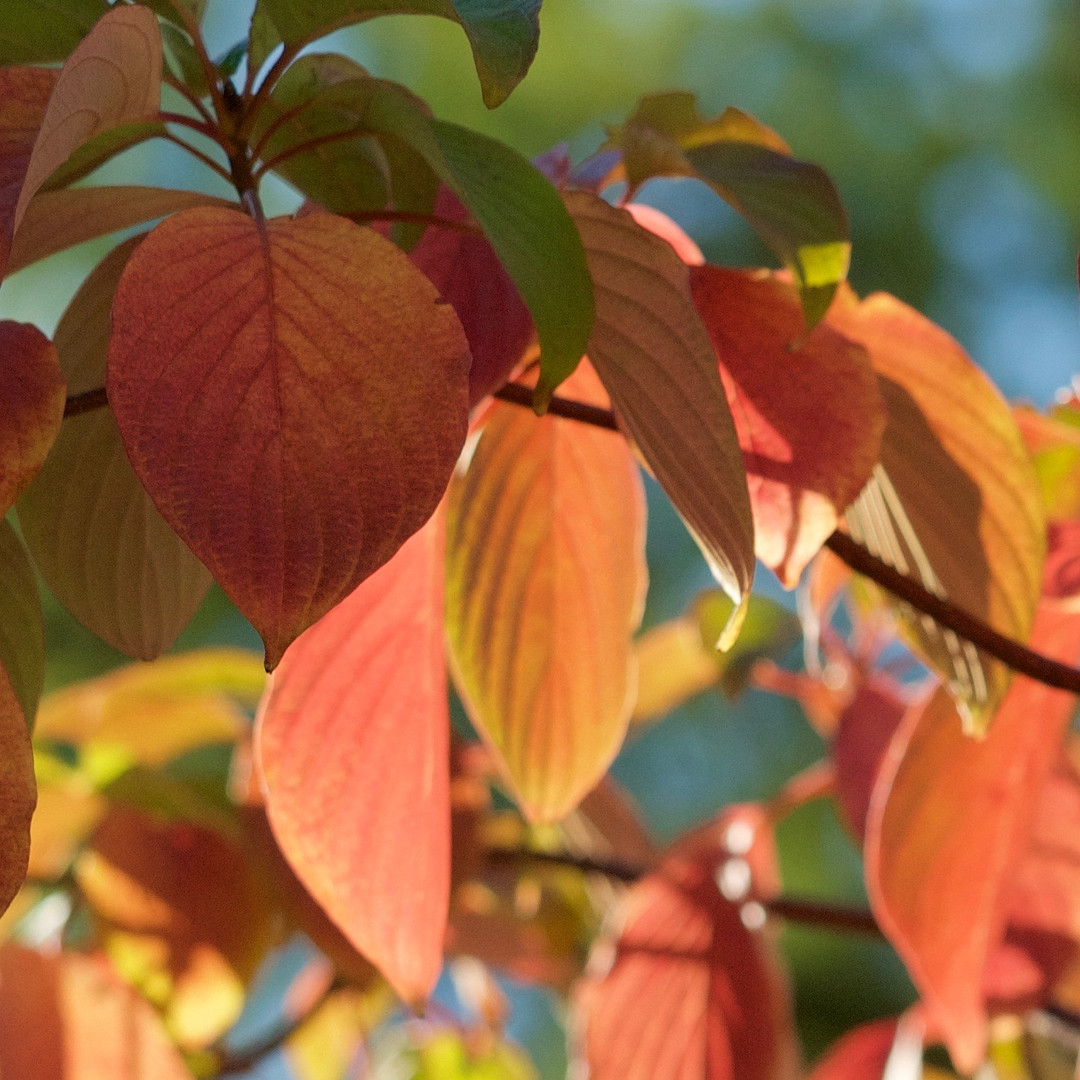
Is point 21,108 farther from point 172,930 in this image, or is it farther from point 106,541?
point 172,930

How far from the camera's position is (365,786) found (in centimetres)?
28

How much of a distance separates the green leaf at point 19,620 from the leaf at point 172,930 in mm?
266

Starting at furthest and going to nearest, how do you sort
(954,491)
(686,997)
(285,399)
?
(686,997)
(954,491)
(285,399)

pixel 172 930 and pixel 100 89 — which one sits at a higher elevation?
pixel 100 89

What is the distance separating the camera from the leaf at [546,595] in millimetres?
338

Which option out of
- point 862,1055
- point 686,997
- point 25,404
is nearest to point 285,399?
point 25,404

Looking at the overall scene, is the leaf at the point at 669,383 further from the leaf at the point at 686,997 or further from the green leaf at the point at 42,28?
the leaf at the point at 686,997

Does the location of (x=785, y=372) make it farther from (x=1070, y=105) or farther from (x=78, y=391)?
(x=1070, y=105)

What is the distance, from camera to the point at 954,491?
29cm

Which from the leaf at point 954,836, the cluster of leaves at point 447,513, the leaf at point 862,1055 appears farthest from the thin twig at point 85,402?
the leaf at point 862,1055

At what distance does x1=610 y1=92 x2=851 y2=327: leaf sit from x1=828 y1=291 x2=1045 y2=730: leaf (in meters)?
0.05

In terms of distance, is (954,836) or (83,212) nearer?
(83,212)

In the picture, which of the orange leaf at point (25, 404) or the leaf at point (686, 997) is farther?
the leaf at point (686, 997)

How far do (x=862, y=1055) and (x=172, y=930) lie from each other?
27cm
